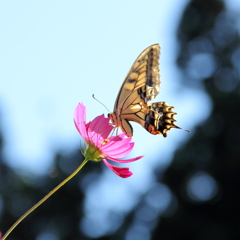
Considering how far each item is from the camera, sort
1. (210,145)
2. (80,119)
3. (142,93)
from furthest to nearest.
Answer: (210,145), (142,93), (80,119)

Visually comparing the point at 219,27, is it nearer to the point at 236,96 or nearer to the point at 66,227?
the point at 236,96

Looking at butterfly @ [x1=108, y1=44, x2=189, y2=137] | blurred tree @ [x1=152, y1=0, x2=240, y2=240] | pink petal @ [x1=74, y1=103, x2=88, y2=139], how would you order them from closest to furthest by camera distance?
pink petal @ [x1=74, y1=103, x2=88, y2=139] < butterfly @ [x1=108, y1=44, x2=189, y2=137] < blurred tree @ [x1=152, y1=0, x2=240, y2=240]

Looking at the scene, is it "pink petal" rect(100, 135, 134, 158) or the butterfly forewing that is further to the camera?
the butterfly forewing

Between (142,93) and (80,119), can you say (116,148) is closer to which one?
(80,119)

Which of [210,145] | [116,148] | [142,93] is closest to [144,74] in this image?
[142,93]

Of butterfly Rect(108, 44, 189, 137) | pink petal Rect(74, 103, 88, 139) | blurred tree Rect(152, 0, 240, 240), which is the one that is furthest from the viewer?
blurred tree Rect(152, 0, 240, 240)

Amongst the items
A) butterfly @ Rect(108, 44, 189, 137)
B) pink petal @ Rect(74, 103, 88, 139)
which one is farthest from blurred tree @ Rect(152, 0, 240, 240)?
pink petal @ Rect(74, 103, 88, 139)

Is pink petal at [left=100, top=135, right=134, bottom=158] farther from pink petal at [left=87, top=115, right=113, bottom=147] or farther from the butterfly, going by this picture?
the butterfly

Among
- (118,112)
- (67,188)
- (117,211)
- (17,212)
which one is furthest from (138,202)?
(118,112)
